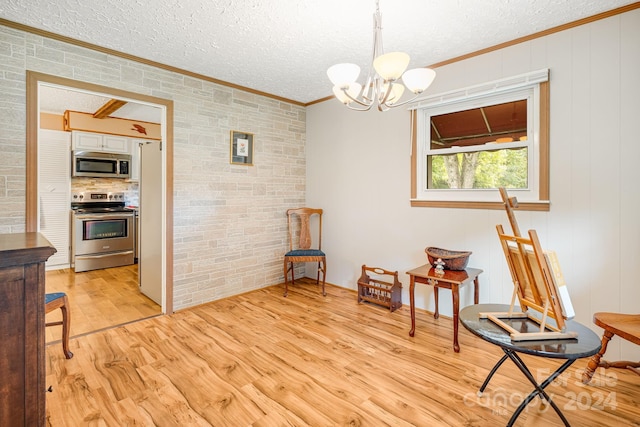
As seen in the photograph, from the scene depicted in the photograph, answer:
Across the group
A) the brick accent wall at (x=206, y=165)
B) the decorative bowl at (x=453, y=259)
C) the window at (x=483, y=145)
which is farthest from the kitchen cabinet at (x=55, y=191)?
the decorative bowl at (x=453, y=259)

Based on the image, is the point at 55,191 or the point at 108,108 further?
the point at 55,191

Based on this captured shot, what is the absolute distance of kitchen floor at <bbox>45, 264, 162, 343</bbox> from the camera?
3004mm

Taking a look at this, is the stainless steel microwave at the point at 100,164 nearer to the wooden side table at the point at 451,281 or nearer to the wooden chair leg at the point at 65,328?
the wooden chair leg at the point at 65,328

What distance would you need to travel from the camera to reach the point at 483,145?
2926 millimetres

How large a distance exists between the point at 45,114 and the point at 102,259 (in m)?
2.43

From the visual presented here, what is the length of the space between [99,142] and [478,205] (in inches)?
223

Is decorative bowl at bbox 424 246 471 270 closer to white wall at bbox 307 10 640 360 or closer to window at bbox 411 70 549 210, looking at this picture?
white wall at bbox 307 10 640 360

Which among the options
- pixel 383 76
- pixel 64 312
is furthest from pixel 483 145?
pixel 64 312

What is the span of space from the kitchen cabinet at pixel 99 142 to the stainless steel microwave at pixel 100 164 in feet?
0.23

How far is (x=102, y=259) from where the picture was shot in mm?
5055

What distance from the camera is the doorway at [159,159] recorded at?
248cm

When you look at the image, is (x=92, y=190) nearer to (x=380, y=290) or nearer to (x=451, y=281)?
(x=380, y=290)

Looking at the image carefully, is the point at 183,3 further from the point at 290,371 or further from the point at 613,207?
the point at 613,207

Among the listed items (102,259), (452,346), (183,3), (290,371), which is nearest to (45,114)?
(102,259)
